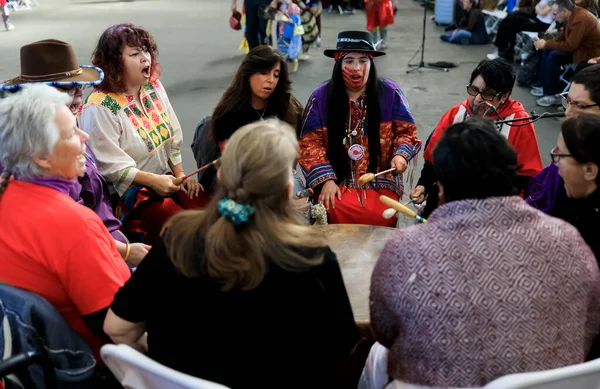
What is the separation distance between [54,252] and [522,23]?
7154 millimetres

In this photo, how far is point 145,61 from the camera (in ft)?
8.79

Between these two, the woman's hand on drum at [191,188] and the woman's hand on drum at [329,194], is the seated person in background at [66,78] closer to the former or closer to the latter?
the woman's hand on drum at [191,188]

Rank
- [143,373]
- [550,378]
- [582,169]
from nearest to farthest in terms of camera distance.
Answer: [550,378] → [143,373] → [582,169]

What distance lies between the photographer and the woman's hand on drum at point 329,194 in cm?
277

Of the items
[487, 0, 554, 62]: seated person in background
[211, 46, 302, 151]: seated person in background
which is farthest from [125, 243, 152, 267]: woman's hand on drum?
[487, 0, 554, 62]: seated person in background

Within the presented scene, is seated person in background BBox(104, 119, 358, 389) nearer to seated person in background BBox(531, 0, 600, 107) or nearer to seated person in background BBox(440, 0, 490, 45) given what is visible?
seated person in background BBox(531, 0, 600, 107)

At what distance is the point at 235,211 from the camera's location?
1.28m

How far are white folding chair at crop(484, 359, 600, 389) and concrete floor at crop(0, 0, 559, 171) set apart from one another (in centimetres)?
334

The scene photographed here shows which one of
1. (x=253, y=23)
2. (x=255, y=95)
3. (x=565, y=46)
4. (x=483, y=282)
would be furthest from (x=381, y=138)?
(x=253, y=23)

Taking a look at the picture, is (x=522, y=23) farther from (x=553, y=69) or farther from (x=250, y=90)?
(x=250, y=90)

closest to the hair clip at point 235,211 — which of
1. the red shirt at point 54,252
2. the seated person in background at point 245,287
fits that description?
the seated person in background at point 245,287

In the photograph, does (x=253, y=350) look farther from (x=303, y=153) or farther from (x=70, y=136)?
(x=303, y=153)

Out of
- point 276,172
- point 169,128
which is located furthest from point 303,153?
point 276,172

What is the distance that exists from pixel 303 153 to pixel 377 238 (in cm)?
78
